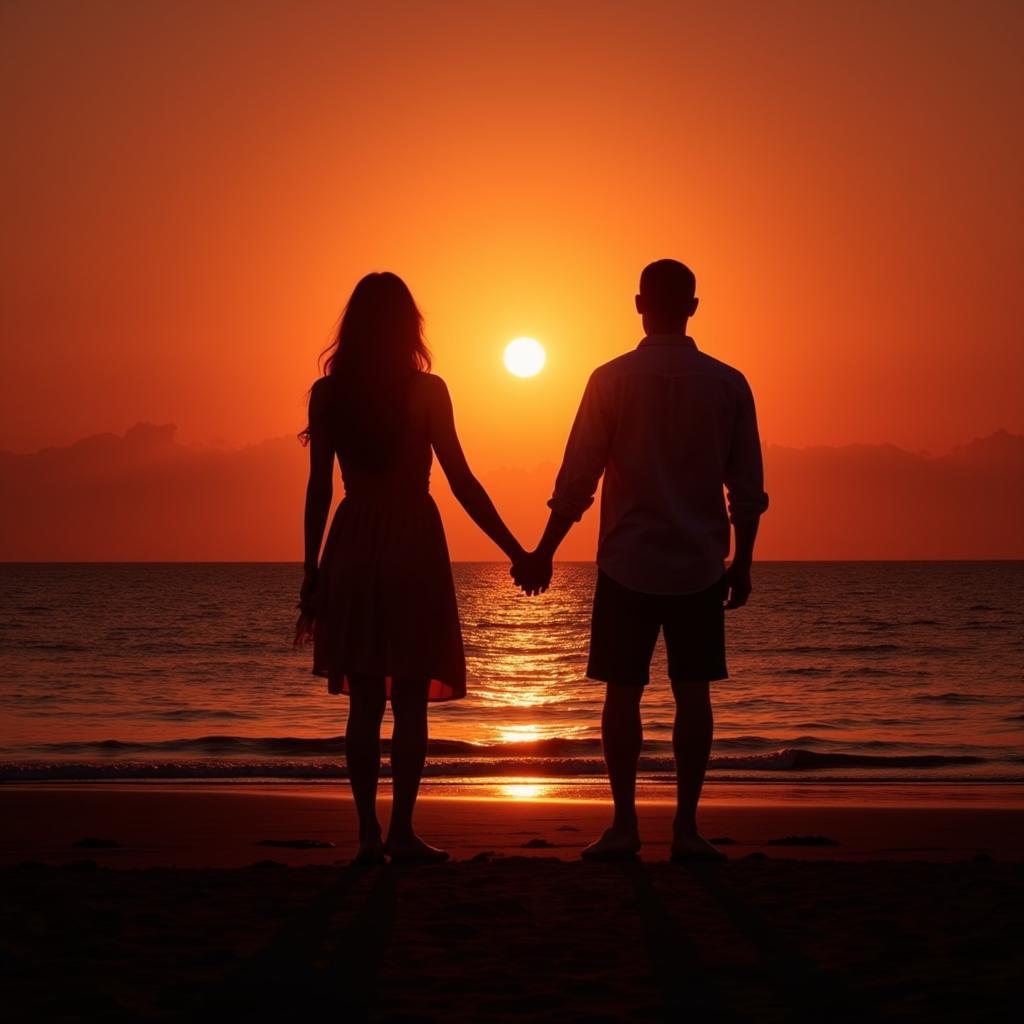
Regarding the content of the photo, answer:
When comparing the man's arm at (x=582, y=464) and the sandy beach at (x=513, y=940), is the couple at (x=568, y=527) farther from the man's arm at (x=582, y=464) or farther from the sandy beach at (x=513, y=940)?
the sandy beach at (x=513, y=940)

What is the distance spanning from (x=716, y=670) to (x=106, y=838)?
340cm

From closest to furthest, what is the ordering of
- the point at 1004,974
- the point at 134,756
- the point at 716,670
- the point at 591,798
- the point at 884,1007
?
1. the point at 884,1007
2. the point at 1004,974
3. the point at 716,670
4. the point at 591,798
5. the point at 134,756

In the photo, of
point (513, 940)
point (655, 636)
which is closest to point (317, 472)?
point (655, 636)

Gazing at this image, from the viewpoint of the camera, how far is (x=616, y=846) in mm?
4520

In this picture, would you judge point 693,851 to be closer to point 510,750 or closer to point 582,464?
point 582,464

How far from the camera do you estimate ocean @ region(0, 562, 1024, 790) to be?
44.5ft

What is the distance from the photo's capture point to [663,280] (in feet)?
15.5

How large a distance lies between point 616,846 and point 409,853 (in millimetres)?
728

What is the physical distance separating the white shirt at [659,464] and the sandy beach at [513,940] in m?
1.05

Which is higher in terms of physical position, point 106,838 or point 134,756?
point 106,838

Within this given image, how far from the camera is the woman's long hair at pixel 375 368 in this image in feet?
15.0

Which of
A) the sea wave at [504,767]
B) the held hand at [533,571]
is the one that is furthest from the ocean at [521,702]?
the held hand at [533,571]

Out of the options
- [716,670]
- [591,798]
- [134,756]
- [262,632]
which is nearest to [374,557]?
[716,670]

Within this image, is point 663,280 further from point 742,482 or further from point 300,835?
point 300,835
